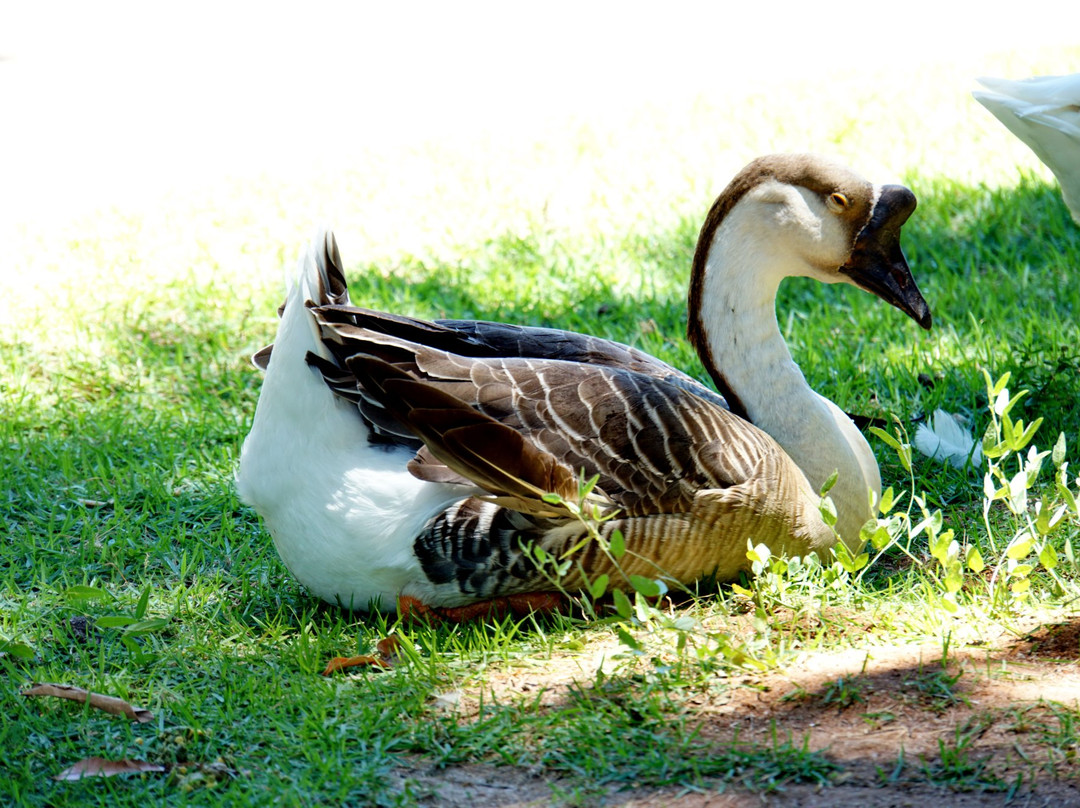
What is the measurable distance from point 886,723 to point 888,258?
1.46 meters

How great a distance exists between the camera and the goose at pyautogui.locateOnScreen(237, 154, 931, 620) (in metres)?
3.11

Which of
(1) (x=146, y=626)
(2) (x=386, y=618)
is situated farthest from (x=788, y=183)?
(1) (x=146, y=626)

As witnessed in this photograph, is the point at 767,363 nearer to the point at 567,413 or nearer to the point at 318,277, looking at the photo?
the point at 567,413

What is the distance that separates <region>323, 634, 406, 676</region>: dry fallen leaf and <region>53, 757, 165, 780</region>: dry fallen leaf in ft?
1.71

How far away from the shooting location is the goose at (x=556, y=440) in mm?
3107

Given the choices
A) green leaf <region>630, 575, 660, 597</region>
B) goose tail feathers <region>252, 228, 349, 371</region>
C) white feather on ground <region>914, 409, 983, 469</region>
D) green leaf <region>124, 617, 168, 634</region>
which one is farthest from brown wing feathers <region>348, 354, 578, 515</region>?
white feather on ground <region>914, 409, 983, 469</region>

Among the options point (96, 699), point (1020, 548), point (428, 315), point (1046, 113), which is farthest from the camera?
point (428, 315)

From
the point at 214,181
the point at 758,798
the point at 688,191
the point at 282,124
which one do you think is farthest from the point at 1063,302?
the point at 282,124

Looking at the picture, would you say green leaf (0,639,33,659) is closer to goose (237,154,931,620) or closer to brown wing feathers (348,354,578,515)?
goose (237,154,931,620)

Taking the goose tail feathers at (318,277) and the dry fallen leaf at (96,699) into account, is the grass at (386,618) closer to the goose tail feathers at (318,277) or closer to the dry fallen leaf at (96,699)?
the dry fallen leaf at (96,699)

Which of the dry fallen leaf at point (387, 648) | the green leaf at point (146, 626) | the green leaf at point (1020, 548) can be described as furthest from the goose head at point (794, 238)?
the green leaf at point (146, 626)

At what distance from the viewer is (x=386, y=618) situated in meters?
3.40

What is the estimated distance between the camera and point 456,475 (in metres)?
3.11

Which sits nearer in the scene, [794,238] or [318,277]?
[318,277]
